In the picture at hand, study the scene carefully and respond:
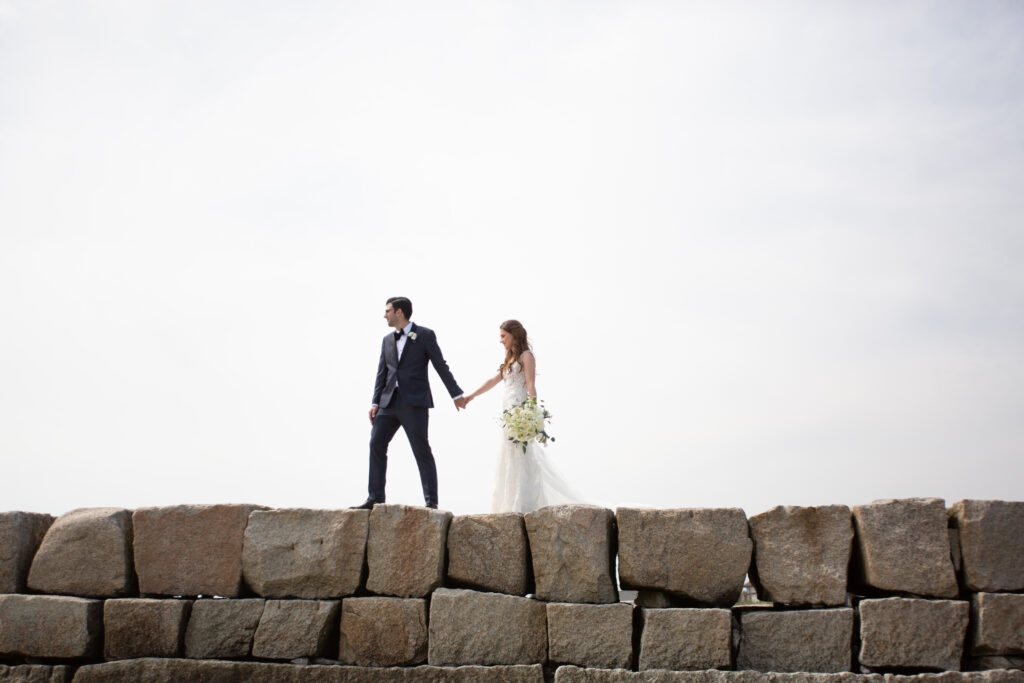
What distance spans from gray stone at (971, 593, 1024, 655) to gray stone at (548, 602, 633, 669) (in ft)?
8.24

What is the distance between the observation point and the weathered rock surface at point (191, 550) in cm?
745

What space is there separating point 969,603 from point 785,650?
4.60ft

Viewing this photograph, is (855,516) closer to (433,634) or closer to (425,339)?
(433,634)

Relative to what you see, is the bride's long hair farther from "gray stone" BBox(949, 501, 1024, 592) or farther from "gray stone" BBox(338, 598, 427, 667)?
"gray stone" BBox(949, 501, 1024, 592)

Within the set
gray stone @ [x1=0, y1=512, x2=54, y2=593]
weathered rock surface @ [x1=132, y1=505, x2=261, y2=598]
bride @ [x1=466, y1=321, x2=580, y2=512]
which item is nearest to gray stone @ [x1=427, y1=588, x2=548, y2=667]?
bride @ [x1=466, y1=321, x2=580, y2=512]

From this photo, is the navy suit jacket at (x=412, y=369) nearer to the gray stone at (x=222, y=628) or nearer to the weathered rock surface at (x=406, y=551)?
the weathered rock surface at (x=406, y=551)

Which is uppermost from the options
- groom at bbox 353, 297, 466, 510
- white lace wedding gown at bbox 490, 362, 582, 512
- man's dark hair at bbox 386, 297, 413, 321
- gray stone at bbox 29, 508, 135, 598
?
man's dark hair at bbox 386, 297, 413, 321

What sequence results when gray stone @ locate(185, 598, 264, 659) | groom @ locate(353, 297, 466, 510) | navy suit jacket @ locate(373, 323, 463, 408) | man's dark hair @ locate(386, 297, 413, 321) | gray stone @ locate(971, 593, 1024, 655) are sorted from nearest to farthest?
gray stone @ locate(971, 593, 1024, 655) < gray stone @ locate(185, 598, 264, 659) < groom @ locate(353, 297, 466, 510) < navy suit jacket @ locate(373, 323, 463, 408) < man's dark hair @ locate(386, 297, 413, 321)

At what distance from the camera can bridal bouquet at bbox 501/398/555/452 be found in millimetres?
8547

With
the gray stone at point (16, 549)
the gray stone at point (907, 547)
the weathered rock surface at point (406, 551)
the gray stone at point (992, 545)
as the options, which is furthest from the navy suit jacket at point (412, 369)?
the gray stone at point (992, 545)

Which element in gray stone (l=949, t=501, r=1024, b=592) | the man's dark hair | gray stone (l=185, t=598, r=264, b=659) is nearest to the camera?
gray stone (l=949, t=501, r=1024, b=592)

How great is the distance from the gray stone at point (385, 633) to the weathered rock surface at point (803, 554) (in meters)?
2.59

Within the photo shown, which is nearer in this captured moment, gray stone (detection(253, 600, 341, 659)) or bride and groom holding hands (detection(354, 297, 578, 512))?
gray stone (detection(253, 600, 341, 659))

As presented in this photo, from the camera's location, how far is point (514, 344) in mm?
9141
